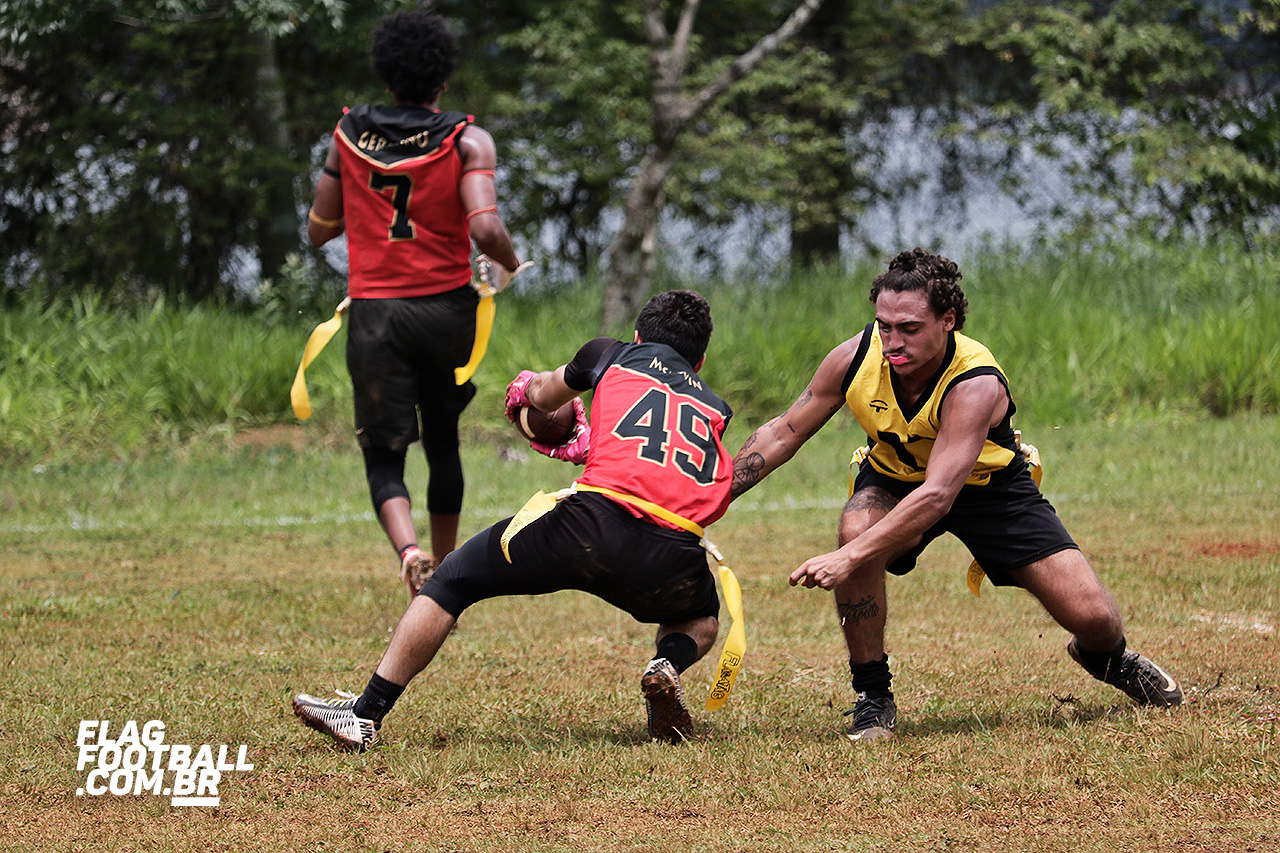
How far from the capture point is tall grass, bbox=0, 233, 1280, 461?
1140 cm

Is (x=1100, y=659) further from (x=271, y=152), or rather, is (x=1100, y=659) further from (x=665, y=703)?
(x=271, y=152)

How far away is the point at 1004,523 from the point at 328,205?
9.71 feet

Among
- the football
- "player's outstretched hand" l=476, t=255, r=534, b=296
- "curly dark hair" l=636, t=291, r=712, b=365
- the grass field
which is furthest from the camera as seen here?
"player's outstretched hand" l=476, t=255, r=534, b=296

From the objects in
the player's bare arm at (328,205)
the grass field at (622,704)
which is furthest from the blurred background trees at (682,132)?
the player's bare arm at (328,205)

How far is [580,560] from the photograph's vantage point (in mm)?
3656

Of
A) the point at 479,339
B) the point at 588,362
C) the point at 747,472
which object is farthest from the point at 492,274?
the point at 747,472

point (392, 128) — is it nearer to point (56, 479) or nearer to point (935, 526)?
point (935, 526)

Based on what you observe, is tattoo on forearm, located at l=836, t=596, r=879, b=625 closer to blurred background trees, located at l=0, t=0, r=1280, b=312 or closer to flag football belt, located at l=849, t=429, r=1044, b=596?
flag football belt, located at l=849, t=429, r=1044, b=596

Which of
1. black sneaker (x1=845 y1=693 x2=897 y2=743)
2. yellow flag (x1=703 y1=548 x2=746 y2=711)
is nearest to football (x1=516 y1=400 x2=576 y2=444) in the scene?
yellow flag (x1=703 y1=548 x2=746 y2=711)

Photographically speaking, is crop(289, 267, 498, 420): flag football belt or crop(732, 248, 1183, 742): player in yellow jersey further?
crop(289, 267, 498, 420): flag football belt

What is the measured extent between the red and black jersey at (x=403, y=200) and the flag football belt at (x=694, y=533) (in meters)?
1.90

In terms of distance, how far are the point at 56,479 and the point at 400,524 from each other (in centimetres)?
543

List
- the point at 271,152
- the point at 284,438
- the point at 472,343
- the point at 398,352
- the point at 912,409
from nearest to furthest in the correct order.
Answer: the point at 912,409 < the point at 398,352 < the point at 472,343 < the point at 284,438 < the point at 271,152

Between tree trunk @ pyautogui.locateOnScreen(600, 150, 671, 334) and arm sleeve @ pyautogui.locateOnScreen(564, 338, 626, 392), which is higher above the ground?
arm sleeve @ pyautogui.locateOnScreen(564, 338, 626, 392)
